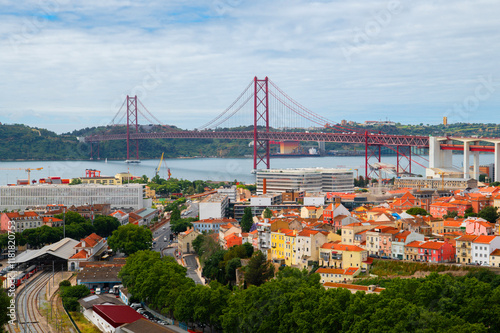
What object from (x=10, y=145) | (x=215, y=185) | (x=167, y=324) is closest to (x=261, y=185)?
(x=215, y=185)

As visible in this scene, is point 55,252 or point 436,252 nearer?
point 436,252

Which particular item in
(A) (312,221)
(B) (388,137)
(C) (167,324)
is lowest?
(C) (167,324)

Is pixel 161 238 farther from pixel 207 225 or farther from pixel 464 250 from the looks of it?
pixel 464 250

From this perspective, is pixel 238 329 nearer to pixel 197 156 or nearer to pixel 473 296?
pixel 473 296

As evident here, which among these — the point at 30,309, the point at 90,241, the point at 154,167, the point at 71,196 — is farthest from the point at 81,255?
the point at 154,167

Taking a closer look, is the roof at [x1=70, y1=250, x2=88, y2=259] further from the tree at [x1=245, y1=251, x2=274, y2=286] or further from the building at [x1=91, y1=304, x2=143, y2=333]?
the tree at [x1=245, y1=251, x2=274, y2=286]

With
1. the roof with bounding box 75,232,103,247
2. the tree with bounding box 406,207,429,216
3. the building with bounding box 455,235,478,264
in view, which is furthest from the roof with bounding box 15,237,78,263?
the building with bounding box 455,235,478,264

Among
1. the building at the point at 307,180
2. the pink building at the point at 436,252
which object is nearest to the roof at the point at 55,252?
the pink building at the point at 436,252
